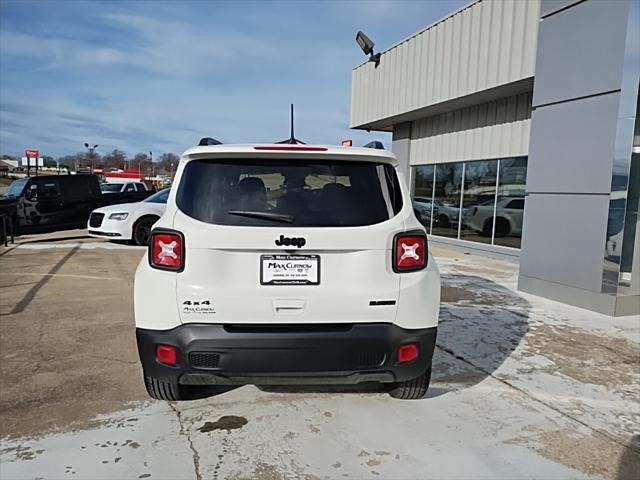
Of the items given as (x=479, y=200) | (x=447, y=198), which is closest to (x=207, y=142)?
(x=479, y=200)

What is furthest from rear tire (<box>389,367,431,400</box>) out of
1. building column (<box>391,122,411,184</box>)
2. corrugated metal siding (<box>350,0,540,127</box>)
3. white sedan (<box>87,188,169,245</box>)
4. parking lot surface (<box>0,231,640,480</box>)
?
building column (<box>391,122,411,184</box>)

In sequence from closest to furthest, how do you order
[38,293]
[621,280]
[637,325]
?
[637,325], [621,280], [38,293]

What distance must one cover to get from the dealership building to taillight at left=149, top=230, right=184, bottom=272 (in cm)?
587

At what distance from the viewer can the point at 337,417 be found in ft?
10.3

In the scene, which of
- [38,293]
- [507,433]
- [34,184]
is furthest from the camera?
[34,184]

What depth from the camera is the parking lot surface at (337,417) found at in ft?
8.61

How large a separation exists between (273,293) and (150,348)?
808mm

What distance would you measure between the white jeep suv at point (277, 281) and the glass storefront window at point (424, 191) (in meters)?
12.1

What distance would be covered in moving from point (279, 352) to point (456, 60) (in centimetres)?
1027

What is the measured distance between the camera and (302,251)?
101 inches

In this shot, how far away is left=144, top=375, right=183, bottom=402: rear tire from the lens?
3.04m

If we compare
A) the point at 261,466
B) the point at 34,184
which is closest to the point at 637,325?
the point at 261,466

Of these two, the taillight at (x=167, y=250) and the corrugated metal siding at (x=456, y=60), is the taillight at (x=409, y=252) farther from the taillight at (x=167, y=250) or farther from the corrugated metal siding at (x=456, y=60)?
the corrugated metal siding at (x=456, y=60)

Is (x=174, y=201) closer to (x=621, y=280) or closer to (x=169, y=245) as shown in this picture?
(x=169, y=245)
